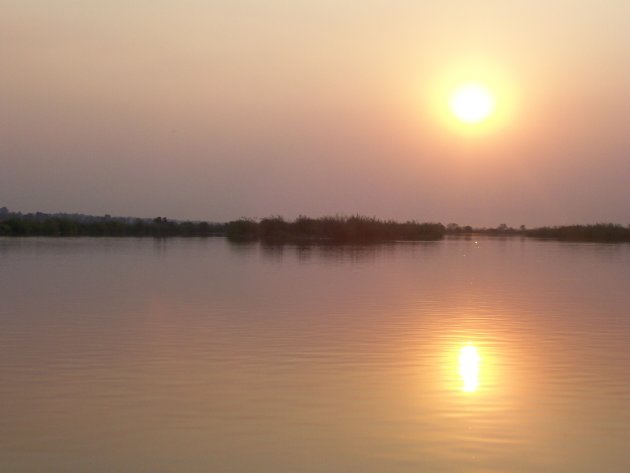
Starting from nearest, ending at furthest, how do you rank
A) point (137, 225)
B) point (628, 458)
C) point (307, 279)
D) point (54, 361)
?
point (628, 458) < point (54, 361) < point (307, 279) < point (137, 225)

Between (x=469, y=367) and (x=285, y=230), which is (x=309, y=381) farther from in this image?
(x=285, y=230)

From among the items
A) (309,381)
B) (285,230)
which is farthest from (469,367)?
(285,230)

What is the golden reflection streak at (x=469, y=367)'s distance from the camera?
7984 mm

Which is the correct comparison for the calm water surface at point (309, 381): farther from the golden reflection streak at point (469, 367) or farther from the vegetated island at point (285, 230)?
the vegetated island at point (285, 230)

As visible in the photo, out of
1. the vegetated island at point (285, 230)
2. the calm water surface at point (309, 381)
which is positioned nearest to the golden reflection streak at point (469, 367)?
the calm water surface at point (309, 381)

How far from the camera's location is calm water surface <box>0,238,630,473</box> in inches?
229

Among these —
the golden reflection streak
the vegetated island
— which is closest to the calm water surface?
the golden reflection streak

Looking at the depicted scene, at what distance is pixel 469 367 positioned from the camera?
8906 mm

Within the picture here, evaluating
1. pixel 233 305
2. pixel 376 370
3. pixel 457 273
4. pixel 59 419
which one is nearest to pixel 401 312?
pixel 233 305

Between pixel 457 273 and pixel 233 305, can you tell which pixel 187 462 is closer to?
pixel 233 305

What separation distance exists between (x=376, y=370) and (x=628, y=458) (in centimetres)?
323

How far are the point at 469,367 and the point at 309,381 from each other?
1.78 metres

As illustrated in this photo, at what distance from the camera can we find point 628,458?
229 inches

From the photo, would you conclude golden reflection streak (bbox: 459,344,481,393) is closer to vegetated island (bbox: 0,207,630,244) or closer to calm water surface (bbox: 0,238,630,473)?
calm water surface (bbox: 0,238,630,473)
